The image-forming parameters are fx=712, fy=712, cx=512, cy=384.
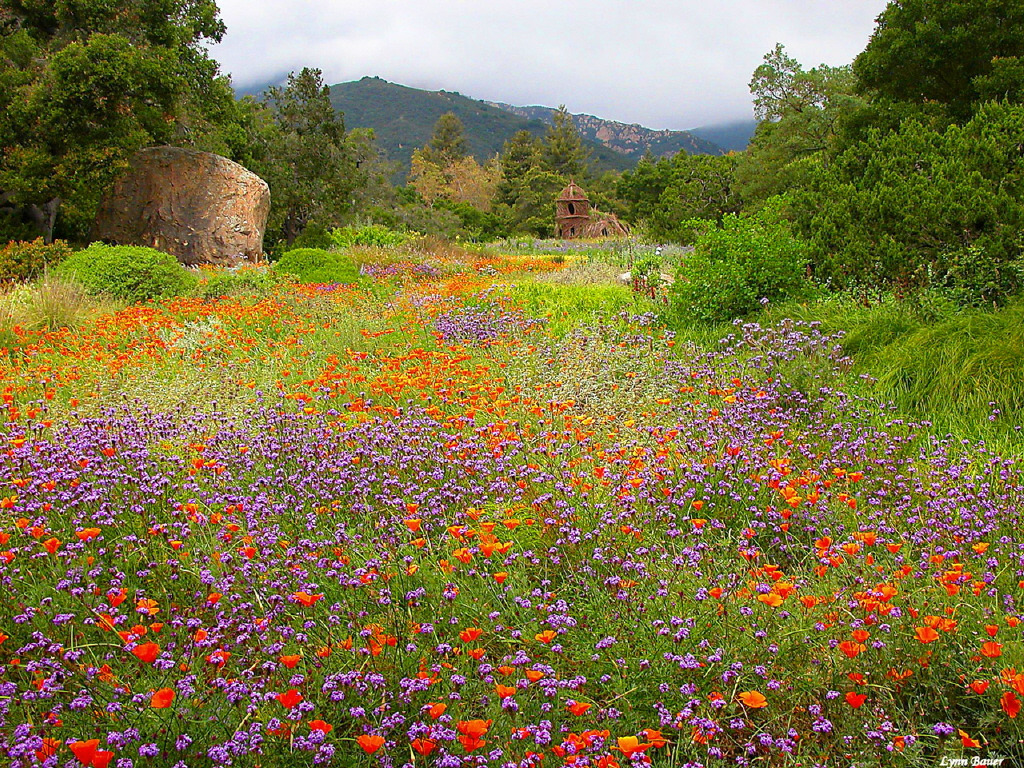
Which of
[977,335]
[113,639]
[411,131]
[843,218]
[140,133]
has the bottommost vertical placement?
[113,639]

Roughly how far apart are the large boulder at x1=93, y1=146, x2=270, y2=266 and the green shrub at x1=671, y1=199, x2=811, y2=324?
13.3 metres

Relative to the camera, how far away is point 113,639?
234 cm

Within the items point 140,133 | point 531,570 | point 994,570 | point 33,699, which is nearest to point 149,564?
point 33,699

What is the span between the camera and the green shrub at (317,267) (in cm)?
1181

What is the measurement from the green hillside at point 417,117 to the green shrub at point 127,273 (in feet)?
Result: 216

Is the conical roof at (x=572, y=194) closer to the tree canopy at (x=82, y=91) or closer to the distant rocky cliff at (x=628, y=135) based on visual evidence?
the tree canopy at (x=82, y=91)

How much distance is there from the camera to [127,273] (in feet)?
34.1

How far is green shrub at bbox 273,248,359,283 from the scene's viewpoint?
11812 mm

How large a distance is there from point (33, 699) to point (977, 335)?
5578mm

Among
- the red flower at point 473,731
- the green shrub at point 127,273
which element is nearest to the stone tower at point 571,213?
the green shrub at point 127,273

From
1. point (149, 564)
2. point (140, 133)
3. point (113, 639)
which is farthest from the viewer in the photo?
point (140, 133)

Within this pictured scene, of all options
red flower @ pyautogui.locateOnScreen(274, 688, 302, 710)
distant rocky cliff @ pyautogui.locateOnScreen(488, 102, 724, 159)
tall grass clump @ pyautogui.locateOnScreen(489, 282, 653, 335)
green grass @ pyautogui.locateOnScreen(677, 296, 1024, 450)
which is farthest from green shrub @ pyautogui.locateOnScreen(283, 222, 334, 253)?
distant rocky cliff @ pyautogui.locateOnScreen(488, 102, 724, 159)

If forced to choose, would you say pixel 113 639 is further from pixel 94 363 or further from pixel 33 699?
pixel 94 363

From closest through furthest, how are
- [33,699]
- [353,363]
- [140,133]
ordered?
1. [33,699]
2. [353,363]
3. [140,133]
